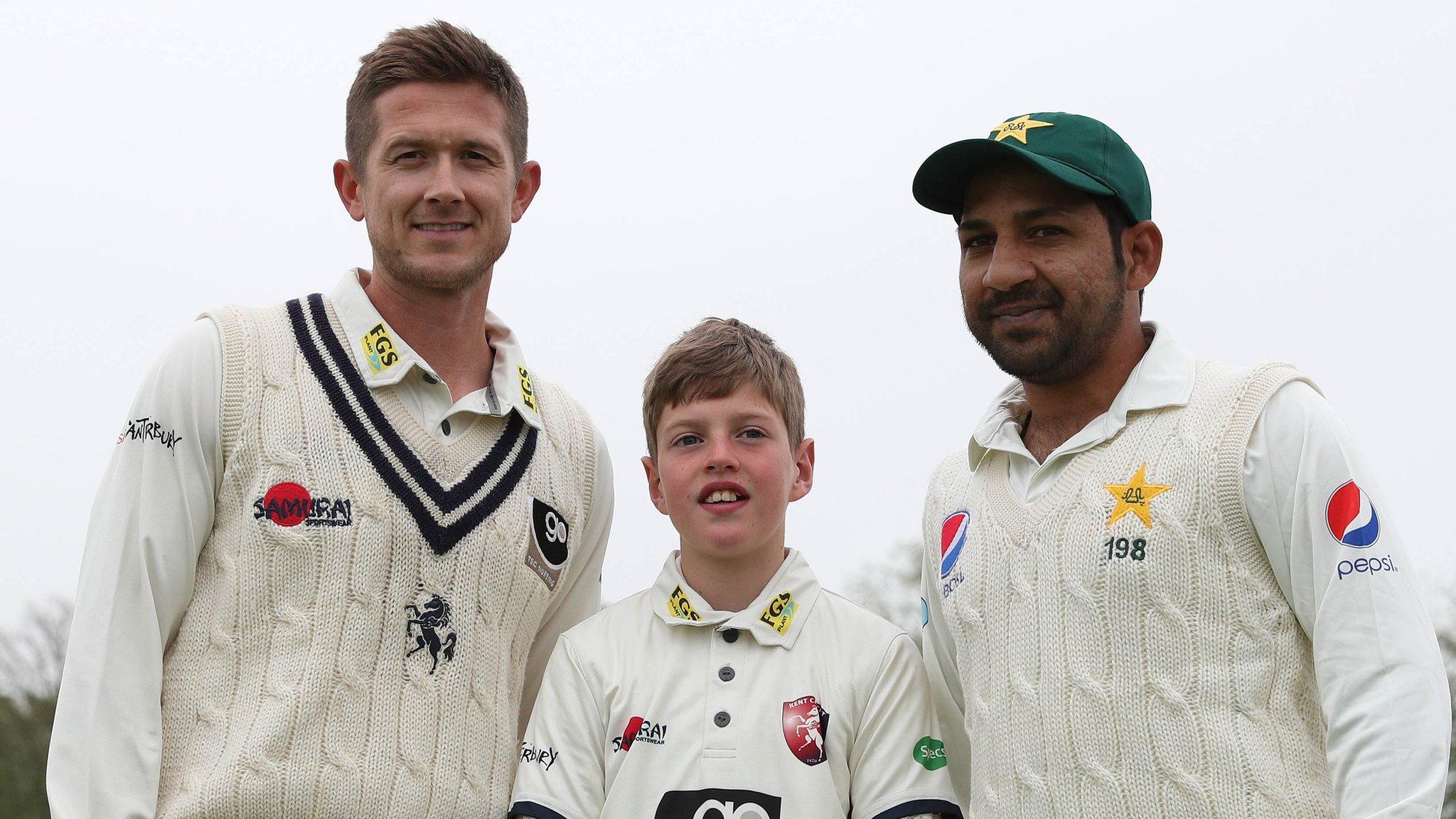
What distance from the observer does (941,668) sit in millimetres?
4141

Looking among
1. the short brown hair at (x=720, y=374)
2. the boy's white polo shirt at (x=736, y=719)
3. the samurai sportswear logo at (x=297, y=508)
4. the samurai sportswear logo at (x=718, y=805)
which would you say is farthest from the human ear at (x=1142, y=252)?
the samurai sportswear logo at (x=297, y=508)

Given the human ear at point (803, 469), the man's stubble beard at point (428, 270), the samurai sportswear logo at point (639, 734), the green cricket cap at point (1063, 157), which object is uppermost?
the green cricket cap at point (1063, 157)

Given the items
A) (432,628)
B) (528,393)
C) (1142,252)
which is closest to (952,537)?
(1142,252)

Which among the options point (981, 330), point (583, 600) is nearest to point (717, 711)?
point (583, 600)

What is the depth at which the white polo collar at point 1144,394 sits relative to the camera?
3.59 m

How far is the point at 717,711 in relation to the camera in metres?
3.77

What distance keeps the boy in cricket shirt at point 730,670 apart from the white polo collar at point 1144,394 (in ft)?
2.12

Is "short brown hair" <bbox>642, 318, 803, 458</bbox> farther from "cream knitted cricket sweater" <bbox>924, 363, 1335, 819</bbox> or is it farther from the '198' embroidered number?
the '198' embroidered number

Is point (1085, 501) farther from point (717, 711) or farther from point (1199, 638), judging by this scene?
point (717, 711)

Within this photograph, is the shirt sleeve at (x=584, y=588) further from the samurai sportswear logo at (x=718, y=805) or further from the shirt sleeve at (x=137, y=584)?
the shirt sleeve at (x=137, y=584)

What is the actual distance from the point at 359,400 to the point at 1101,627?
2057 mm

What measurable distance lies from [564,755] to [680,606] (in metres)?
0.53

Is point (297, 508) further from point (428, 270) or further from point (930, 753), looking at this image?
point (930, 753)

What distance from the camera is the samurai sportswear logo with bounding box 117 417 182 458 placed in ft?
12.0
